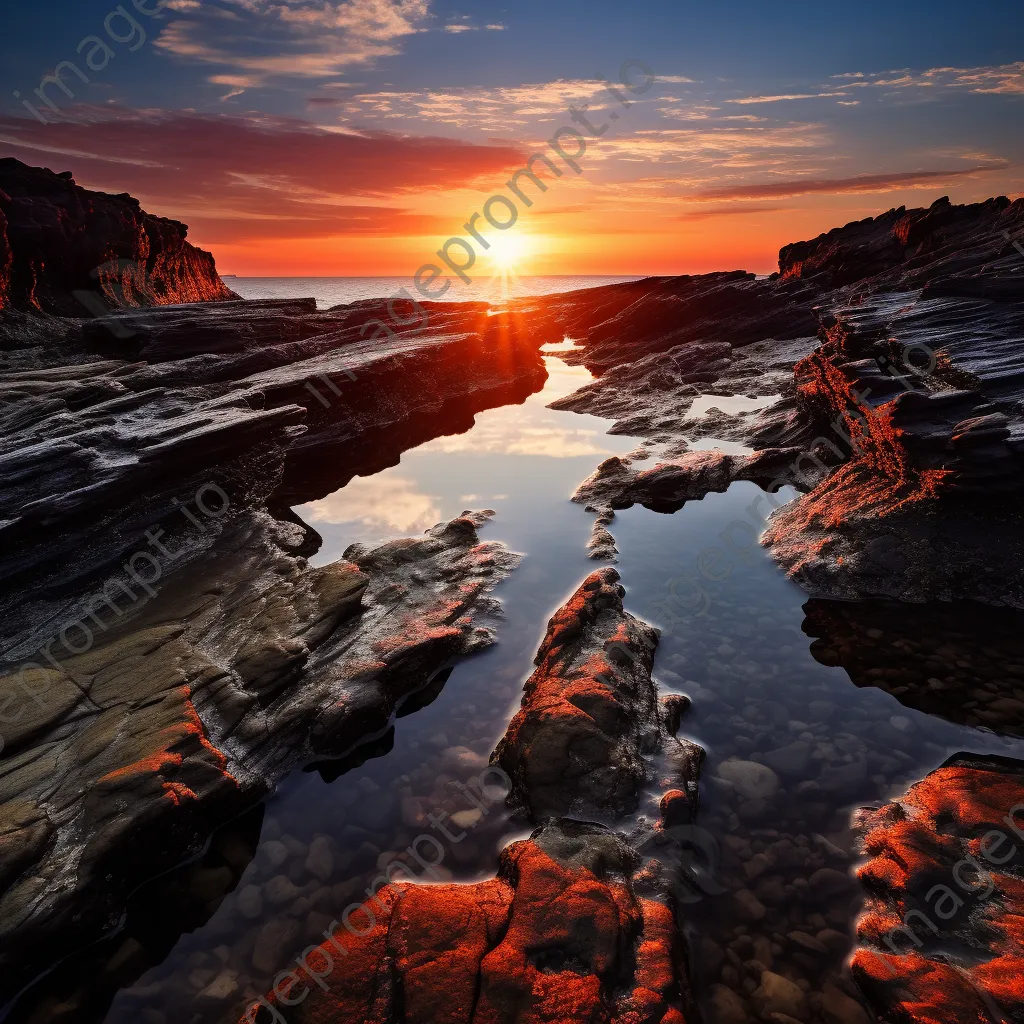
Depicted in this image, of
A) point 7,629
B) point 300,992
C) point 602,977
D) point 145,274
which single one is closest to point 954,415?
point 602,977

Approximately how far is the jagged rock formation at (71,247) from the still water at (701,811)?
45.6 m

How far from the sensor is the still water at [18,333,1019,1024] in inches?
240

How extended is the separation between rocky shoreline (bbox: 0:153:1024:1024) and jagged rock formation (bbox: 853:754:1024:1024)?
0.05 metres

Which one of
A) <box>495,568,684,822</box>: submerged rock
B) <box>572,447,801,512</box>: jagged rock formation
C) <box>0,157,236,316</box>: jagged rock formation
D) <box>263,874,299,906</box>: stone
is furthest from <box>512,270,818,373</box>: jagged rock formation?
<box>263,874,299,906</box>: stone

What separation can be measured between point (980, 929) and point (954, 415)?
39.1 ft

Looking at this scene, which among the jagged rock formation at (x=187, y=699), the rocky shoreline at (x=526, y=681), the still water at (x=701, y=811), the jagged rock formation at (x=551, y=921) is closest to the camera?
the jagged rock formation at (x=551, y=921)

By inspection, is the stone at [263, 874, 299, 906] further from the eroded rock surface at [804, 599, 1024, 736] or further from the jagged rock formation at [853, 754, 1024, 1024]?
the eroded rock surface at [804, 599, 1024, 736]

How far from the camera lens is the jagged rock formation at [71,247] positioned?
134 feet

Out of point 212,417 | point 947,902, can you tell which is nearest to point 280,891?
point 947,902

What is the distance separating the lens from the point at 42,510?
13547 millimetres

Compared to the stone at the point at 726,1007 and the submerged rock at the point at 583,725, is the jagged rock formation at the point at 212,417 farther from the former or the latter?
the stone at the point at 726,1007

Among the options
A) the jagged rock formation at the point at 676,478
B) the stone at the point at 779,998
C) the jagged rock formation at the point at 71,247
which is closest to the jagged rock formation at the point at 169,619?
the jagged rock formation at the point at 676,478

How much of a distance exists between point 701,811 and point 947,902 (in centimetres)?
269

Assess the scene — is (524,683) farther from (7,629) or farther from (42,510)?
(42,510)
